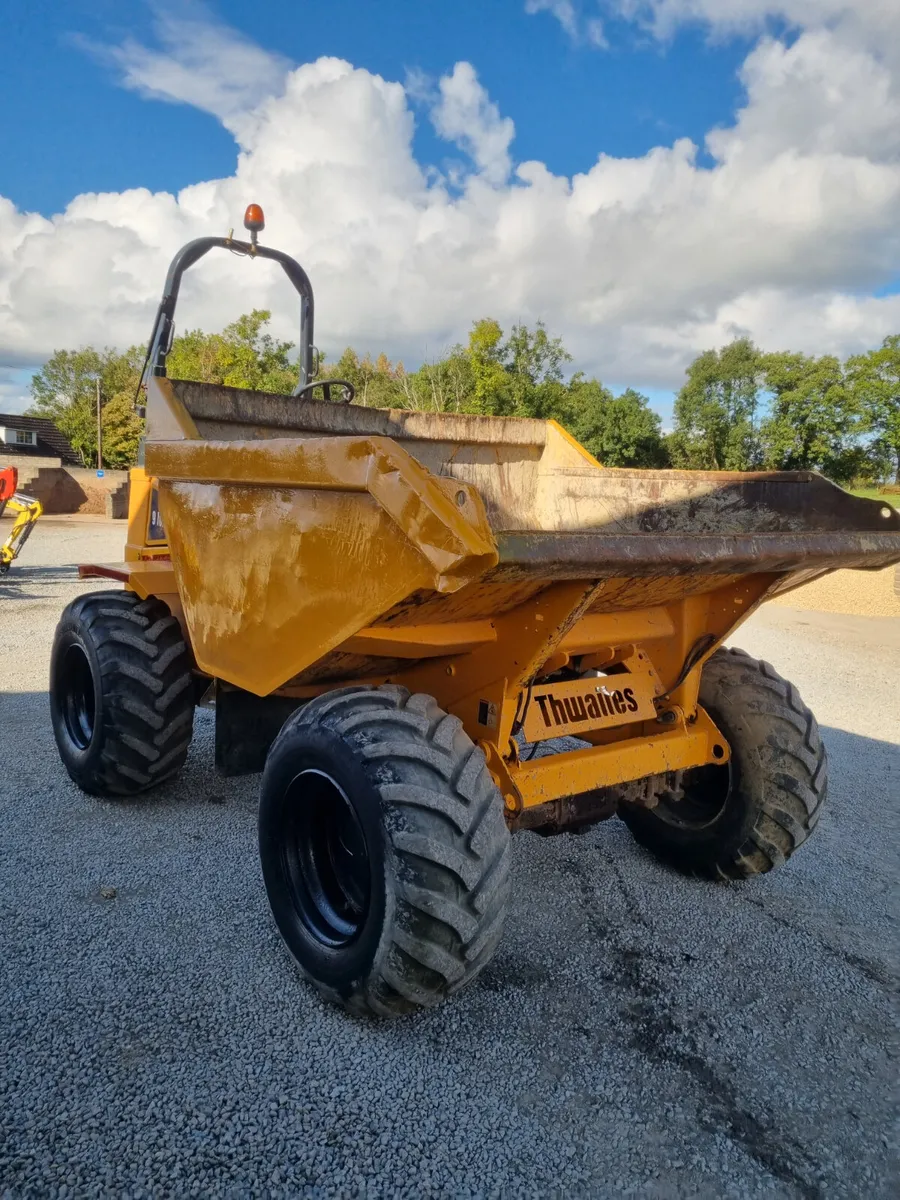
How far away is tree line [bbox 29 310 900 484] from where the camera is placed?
33.2 m

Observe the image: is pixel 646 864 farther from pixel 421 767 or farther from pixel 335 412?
pixel 335 412

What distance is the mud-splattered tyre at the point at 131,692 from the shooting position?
3.60 metres

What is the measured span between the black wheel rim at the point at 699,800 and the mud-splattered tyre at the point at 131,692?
222cm

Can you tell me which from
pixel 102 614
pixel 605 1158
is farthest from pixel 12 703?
pixel 605 1158

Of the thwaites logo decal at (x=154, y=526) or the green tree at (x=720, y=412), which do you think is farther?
the green tree at (x=720, y=412)

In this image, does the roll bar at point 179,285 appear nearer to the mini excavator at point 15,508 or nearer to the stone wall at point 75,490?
the mini excavator at point 15,508

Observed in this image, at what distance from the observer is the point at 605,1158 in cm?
196

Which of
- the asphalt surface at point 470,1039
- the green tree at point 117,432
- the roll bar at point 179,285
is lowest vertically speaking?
the asphalt surface at point 470,1039

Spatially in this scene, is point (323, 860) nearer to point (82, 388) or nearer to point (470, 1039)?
point (470, 1039)

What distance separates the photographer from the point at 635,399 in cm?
4316

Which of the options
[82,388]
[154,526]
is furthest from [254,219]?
[82,388]

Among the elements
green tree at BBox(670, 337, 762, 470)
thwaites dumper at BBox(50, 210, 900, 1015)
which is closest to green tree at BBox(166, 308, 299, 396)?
green tree at BBox(670, 337, 762, 470)

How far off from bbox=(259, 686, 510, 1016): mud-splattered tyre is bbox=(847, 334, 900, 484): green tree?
5267cm

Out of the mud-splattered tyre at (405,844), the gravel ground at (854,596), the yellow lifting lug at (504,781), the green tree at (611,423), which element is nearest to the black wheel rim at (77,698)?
the mud-splattered tyre at (405,844)
